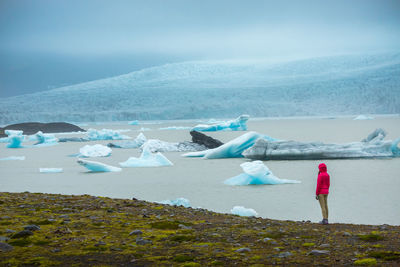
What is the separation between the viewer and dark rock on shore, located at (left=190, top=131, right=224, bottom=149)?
2330cm

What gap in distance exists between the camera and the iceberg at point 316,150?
711 inches

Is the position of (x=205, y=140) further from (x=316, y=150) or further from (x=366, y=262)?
(x=366, y=262)

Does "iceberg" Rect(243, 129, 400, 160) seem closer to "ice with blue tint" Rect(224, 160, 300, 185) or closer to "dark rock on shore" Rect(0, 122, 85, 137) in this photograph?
"ice with blue tint" Rect(224, 160, 300, 185)

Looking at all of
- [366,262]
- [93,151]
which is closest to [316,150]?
[93,151]

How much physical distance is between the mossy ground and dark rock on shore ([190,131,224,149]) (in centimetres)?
1591

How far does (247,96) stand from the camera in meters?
65.9

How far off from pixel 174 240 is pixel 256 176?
24.0ft

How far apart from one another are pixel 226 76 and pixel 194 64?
21.7 feet

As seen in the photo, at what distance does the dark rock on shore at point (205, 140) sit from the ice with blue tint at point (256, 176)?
10418 mm

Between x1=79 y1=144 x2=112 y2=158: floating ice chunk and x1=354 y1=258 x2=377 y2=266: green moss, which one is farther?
x1=79 y1=144 x2=112 y2=158: floating ice chunk

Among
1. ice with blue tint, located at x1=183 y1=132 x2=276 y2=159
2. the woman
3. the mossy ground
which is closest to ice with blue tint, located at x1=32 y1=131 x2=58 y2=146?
ice with blue tint, located at x1=183 y1=132 x2=276 y2=159

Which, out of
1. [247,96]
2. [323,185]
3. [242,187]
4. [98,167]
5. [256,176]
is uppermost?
[247,96]

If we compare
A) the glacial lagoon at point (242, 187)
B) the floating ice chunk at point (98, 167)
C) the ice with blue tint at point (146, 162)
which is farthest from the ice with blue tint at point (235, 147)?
the floating ice chunk at point (98, 167)

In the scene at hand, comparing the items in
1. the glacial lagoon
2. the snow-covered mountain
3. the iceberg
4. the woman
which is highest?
the snow-covered mountain
